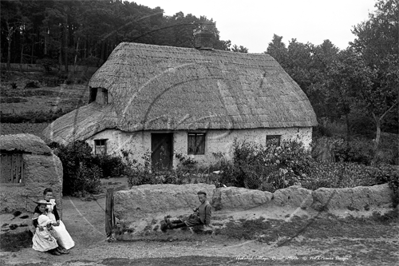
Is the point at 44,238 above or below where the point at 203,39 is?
below

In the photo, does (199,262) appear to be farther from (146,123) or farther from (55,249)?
(146,123)

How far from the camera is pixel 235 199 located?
8.86 meters

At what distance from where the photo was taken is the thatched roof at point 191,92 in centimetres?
1450

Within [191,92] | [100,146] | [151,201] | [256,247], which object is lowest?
[256,247]

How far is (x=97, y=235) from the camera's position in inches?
330

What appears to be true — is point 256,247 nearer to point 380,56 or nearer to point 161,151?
point 161,151

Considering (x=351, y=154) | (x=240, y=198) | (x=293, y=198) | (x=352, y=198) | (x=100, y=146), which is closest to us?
(x=240, y=198)

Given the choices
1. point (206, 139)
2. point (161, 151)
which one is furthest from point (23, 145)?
point (206, 139)

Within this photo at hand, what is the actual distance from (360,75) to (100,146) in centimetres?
1099

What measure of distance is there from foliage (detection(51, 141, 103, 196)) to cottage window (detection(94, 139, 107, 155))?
3.89 feet

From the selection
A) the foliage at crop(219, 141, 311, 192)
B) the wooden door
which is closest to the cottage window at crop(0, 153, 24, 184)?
the foliage at crop(219, 141, 311, 192)

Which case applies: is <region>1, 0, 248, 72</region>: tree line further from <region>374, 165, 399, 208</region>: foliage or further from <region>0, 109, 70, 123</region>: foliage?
<region>374, 165, 399, 208</region>: foliage

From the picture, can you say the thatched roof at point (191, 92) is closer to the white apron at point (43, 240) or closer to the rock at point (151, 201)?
the rock at point (151, 201)

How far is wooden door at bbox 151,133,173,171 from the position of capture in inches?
583
